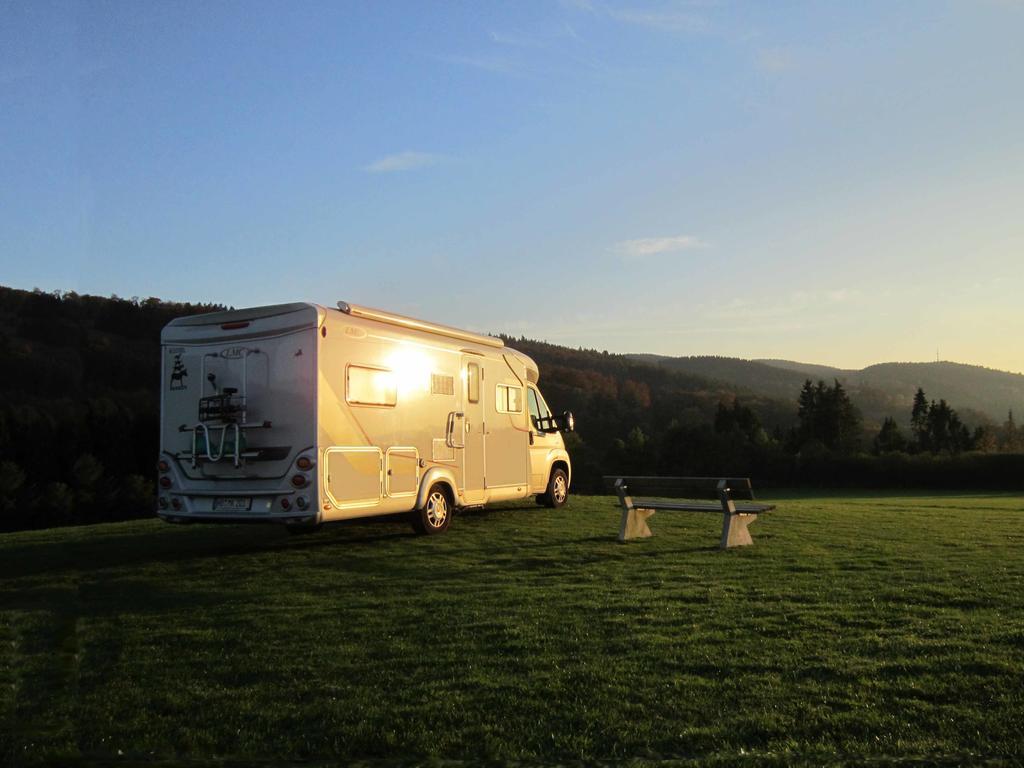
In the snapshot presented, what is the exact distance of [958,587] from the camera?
275 inches

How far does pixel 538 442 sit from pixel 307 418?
5.44 metres

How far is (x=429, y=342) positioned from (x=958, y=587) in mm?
6896

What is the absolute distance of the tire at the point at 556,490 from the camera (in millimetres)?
14906

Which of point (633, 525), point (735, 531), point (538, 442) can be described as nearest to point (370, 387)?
point (633, 525)

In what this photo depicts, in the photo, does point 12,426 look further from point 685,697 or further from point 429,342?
point 685,697

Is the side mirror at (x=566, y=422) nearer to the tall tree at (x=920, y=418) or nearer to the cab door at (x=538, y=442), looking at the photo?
the cab door at (x=538, y=442)

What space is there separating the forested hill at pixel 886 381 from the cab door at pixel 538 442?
100 metres

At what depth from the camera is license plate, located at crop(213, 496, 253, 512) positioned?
9.72 m

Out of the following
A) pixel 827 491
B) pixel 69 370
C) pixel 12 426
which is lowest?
pixel 827 491

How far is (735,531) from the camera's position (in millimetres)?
10148

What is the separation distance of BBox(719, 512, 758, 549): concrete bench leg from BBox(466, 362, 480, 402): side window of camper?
403 centimetres

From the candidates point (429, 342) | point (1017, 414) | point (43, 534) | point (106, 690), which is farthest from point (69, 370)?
point (1017, 414)

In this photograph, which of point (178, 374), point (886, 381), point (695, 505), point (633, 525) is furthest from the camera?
point (886, 381)

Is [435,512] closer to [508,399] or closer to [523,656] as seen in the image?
[508,399]
